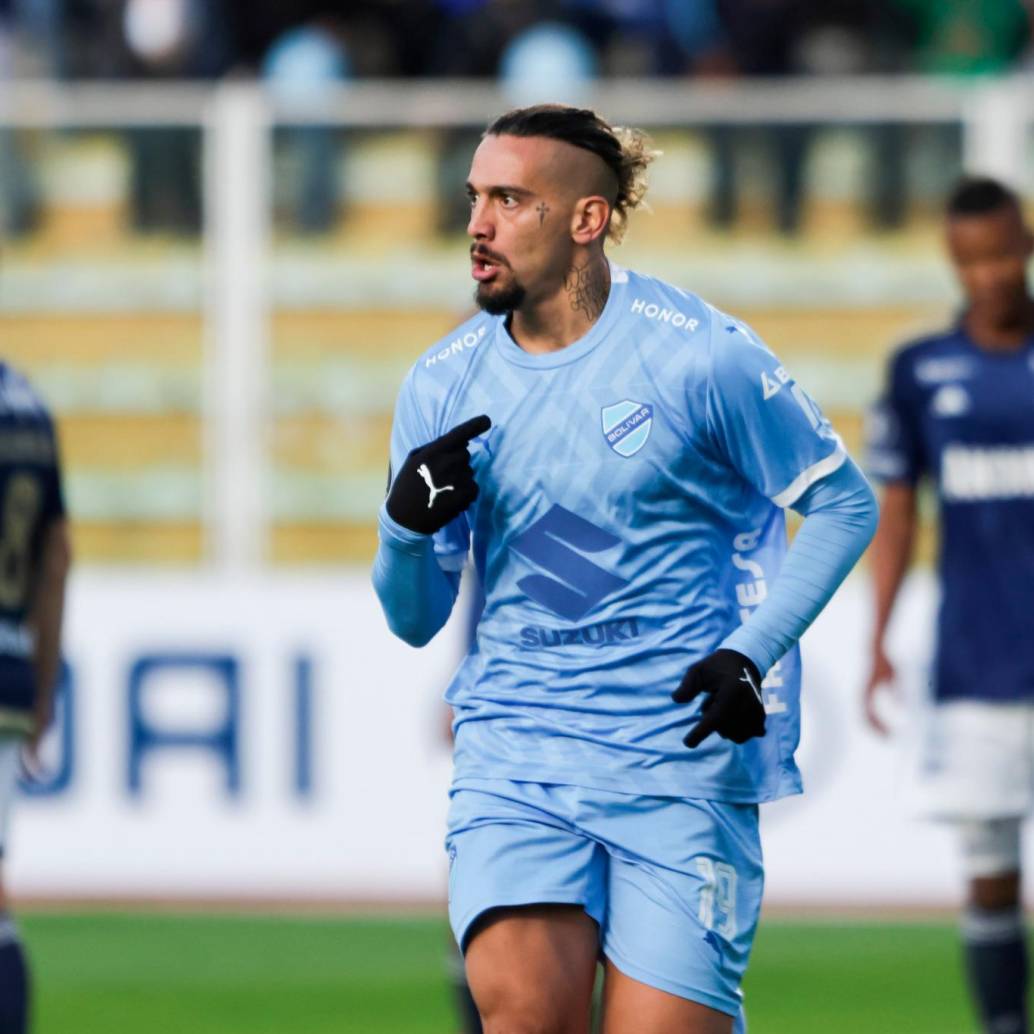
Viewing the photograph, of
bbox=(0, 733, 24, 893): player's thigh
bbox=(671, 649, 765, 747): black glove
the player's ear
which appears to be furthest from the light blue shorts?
bbox=(0, 733, 24, 893): player's thigh

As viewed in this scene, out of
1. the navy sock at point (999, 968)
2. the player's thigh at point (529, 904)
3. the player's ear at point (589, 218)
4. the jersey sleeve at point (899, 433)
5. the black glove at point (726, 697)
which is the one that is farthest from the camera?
the jersey sleeve at point (899, 433)

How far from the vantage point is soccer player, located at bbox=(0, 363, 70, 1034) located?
588 cm

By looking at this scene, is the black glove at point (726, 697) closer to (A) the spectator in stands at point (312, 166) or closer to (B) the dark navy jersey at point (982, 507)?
(B) the dark navy jersey at point (982, 507)

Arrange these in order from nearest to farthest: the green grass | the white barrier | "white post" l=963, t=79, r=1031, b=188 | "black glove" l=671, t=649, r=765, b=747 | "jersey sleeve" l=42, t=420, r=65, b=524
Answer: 1. "black glove" l=671, t=649, r=765, b=747
2. "jersey sleeve" l=42, t=420, r=65, b=524
3. the green grass
4. the white barrier
5. "white post" l=963, t=79, r=1031, b=188

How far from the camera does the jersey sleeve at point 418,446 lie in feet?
15.1

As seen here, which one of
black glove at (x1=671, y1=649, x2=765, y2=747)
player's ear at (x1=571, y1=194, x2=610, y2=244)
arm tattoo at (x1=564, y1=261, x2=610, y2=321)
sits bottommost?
black glove at (x1=671, y1=649, x2=765, y2=747)

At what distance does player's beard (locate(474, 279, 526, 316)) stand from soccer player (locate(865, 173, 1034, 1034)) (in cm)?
271

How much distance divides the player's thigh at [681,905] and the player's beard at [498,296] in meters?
0.90

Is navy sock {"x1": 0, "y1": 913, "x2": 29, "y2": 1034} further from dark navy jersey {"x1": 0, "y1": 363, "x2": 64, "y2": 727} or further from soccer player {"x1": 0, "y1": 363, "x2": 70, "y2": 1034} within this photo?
dark navy jersey {"x1": 0, "y1": 363, "x2": 64, "y2": 727}

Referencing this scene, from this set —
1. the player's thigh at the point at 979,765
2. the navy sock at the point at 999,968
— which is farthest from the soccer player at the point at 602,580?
the navy sock at the point at 999,968

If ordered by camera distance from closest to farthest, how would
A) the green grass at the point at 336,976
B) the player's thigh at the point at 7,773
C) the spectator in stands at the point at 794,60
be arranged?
the player's thigh at the point at 7,773 → the green grass at the point at 336,976 → the spectator in stands at the point at 794,60

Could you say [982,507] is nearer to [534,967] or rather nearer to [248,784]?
[534,967]

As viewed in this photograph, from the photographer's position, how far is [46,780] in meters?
10.8

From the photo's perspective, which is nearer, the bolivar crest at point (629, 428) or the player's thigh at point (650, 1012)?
the player's thigh at point (650, 1012)
